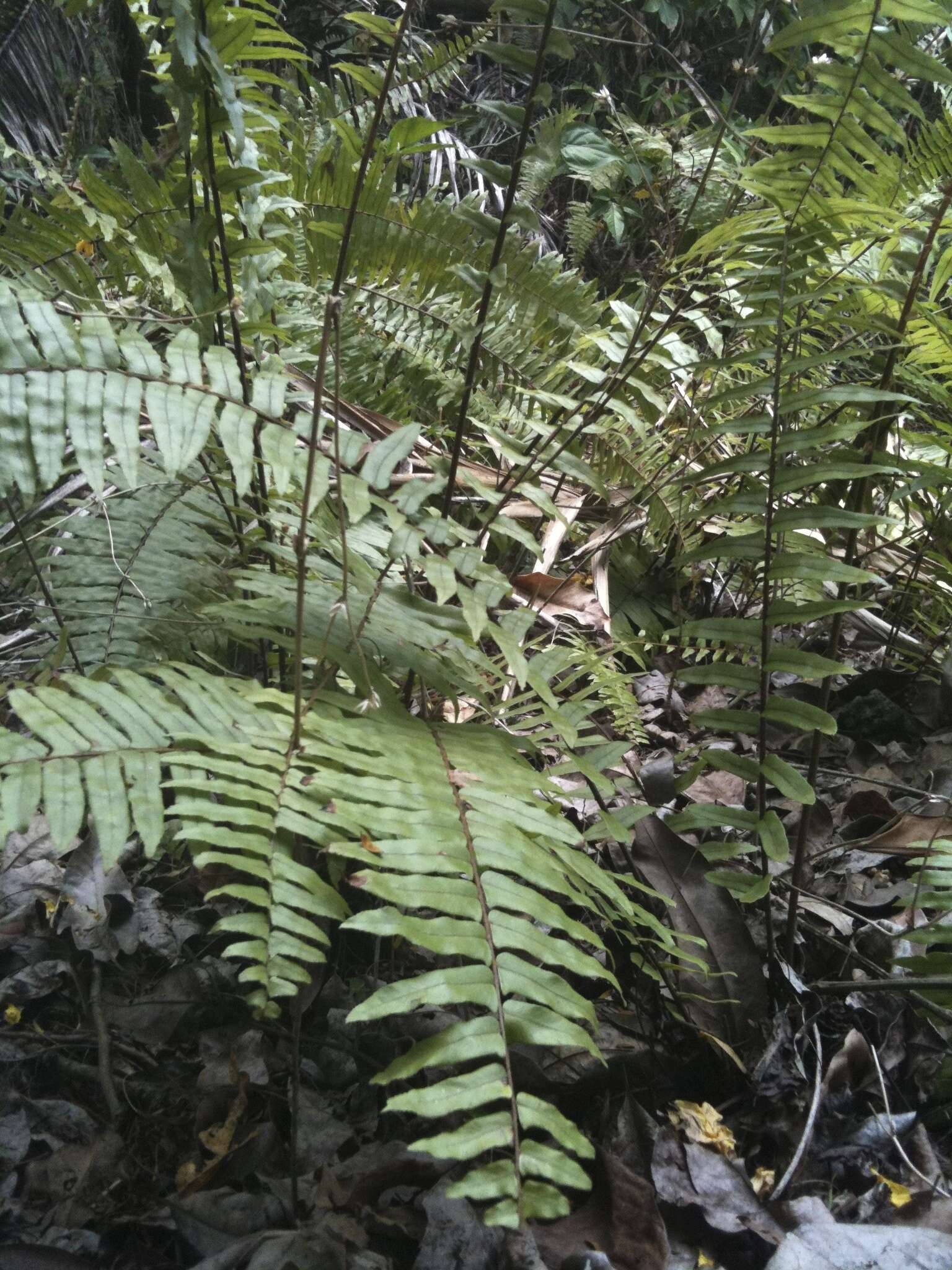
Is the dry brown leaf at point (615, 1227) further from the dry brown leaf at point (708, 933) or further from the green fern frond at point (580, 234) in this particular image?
the green fern frond at point (580, 234)

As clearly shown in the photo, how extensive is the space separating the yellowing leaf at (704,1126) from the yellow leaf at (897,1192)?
17 cm

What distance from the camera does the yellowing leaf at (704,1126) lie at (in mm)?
1163

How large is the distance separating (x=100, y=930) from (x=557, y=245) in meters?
4.97

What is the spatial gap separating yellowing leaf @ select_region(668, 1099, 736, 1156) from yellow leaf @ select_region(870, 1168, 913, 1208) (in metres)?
0.17

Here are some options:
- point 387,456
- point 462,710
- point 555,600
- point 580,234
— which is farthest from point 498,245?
point 580,234

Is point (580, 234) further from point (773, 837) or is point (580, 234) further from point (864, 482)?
point (773, 837)

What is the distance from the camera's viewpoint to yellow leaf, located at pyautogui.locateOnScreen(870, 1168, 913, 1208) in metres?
1.10

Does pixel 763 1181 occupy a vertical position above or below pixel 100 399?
below

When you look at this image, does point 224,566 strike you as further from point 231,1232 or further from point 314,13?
point 314,13

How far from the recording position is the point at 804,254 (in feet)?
4.50

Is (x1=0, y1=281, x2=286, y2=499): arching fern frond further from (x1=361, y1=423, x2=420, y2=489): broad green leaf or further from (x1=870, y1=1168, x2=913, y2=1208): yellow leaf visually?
(x1=870, y1=1168, x2=913, y2=1208): yellow leaf

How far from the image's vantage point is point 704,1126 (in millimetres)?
1186

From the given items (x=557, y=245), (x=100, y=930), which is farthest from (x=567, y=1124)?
(x=557, y=245)

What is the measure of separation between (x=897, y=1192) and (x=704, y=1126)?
0.22m
